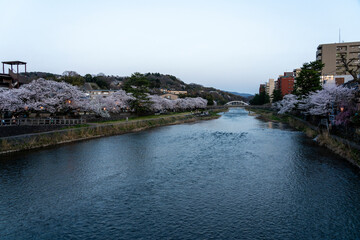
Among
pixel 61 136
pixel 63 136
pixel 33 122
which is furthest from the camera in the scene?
pixel 63 136

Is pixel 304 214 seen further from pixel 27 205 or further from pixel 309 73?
pixel 309 73

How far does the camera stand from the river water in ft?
31.3

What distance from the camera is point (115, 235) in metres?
9.21

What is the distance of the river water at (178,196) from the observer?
9547 mm

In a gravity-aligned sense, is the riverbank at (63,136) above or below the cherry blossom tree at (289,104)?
below

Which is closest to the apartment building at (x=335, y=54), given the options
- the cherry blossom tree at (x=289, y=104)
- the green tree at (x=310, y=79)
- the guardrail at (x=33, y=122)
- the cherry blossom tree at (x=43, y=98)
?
the cherry blossom tree at (x=289, y=104)

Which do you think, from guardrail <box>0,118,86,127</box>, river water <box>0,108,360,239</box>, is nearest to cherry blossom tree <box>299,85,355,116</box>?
river water <box>0,108,360,239</box>

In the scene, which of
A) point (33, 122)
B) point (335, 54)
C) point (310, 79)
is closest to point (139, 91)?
point (33, 122)

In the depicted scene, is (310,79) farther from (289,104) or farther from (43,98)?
(43,98)

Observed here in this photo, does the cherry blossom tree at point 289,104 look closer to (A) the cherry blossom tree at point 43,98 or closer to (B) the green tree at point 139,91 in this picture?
(B) the green tree at point 139,91

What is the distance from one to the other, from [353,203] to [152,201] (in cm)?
990

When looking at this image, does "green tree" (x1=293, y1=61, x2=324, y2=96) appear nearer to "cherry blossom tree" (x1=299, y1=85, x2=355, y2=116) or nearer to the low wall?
"cherry blossom tree" (x1=299, y1=85, x2=355, y2=116)

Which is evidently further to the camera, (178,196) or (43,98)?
(43,98)

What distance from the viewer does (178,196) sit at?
41.5ft
